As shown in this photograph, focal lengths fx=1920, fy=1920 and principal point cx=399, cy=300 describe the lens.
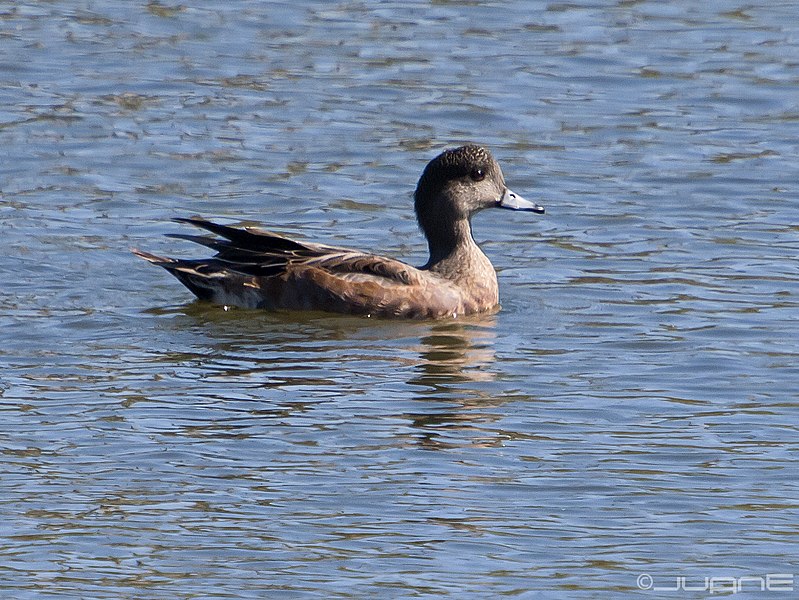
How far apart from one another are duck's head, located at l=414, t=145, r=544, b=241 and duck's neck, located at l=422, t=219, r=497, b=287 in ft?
0.12

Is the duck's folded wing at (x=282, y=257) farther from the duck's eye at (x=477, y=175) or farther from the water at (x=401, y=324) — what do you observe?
the duck's eye at (x=477, y=175)

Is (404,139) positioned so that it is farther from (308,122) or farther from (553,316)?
(553,316)

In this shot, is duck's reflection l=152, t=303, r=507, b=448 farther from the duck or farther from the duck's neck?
the duck's neck

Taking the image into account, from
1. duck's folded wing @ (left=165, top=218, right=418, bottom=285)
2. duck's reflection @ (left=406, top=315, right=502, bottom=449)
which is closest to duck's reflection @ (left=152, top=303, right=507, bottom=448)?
duck's reflection @ (left=406, top=315, right=502, bottom=449)

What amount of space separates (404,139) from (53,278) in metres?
4.31

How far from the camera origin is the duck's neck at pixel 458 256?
12.3 m

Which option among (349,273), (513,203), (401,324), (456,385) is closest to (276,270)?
(349,273)

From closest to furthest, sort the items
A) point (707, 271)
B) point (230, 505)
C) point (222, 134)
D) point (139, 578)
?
point (139, 578) → point (230, 505) → point (707, 271) → point (222, 134)

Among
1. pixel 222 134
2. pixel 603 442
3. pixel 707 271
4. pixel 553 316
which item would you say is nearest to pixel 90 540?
pixel 603 442

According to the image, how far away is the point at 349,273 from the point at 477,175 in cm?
121

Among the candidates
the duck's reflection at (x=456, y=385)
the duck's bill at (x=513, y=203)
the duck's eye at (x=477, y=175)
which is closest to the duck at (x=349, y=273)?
the duck's eye at (x=477, y=175)

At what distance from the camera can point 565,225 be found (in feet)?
45.9

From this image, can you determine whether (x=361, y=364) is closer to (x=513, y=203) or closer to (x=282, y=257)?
(x=282, y=257)

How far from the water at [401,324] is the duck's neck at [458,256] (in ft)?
1.02
